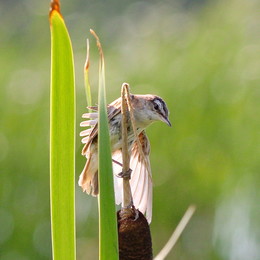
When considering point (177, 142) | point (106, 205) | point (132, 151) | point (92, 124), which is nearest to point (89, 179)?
point (132, 151)

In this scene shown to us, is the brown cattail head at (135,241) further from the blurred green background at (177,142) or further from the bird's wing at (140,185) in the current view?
the blurred green background at (177,142)

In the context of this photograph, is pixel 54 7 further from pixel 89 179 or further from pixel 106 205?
pixel 89 179

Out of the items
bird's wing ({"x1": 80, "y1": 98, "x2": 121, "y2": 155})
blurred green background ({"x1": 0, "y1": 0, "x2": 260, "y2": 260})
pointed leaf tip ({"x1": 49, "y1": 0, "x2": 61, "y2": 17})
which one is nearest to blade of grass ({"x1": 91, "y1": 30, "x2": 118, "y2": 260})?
pointed leaf tip ({"x1": 49, "y1": 0, "x2": 61, "y2": 17})

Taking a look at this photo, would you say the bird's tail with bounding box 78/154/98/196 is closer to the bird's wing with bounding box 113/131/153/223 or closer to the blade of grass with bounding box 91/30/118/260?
the bird's wing with bounding box 113/131/153/223

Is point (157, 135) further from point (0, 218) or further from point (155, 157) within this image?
point (0, 218)

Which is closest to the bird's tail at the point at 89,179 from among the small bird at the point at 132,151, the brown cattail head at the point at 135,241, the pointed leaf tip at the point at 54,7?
the small bird at the point at 132,151

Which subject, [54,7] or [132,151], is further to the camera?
[132,151]

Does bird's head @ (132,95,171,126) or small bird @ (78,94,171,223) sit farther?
bird's head @ (132,95,171,126)
